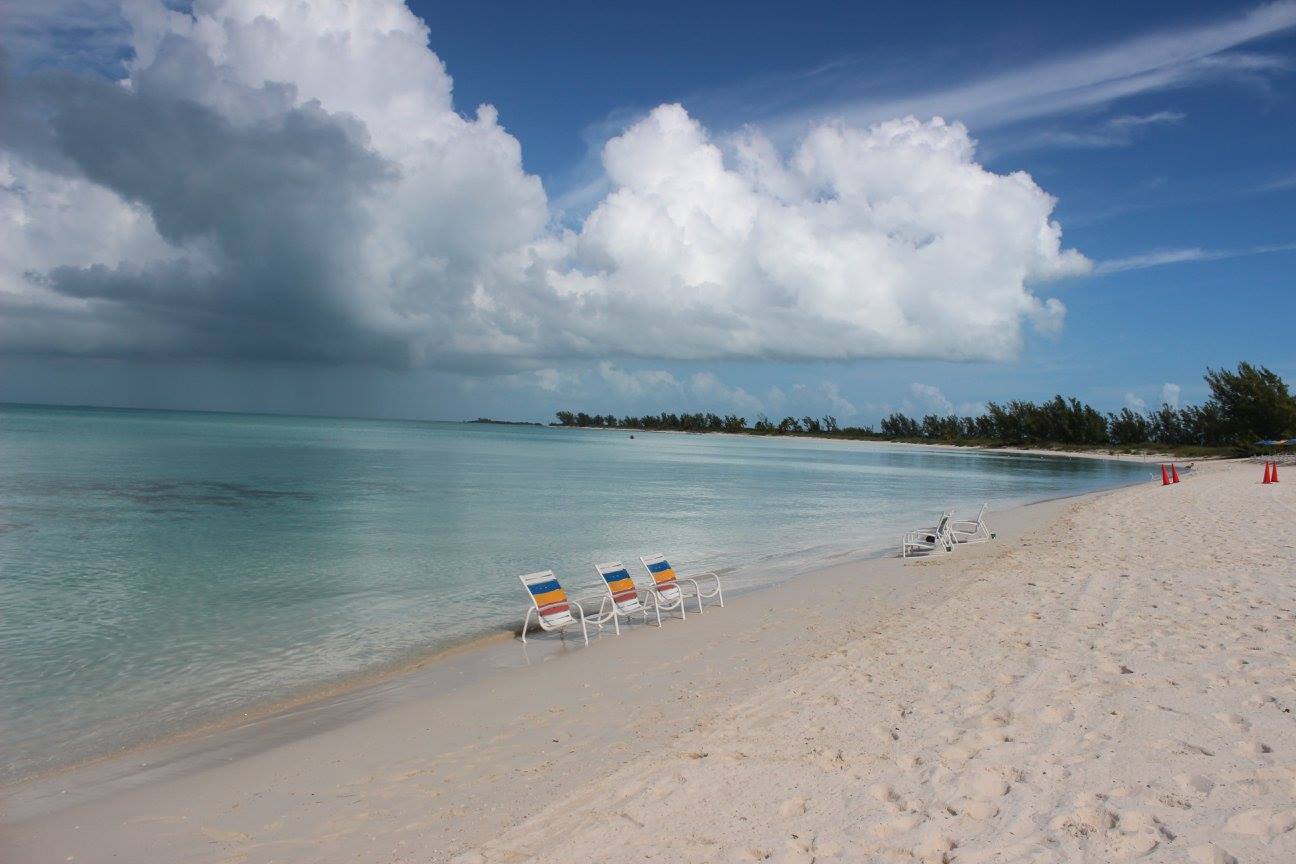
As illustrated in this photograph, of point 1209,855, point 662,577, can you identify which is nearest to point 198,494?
point 662,577

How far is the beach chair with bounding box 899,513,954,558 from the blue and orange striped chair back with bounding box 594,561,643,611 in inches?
306

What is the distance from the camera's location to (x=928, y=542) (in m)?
17.0

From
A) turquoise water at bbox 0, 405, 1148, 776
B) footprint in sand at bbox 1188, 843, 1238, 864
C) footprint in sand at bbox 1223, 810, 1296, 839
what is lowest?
turquoise water at bbox 0, 405, 1148, 776

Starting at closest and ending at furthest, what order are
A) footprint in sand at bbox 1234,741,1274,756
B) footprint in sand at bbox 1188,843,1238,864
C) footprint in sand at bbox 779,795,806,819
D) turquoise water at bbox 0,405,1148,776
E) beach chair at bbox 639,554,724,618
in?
footprint in sand at bbox 1188,843,1238,864 < footprint in sand at bbox 779,795,806,819 < footprint in sand at bbox 1234,741,1274,756 < turquoise water at bbox 0,405,1148,776 < beach chair at bbox 639,554,724,618

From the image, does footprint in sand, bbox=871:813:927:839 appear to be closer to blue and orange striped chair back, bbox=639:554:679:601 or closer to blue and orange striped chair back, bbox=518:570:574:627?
blue and orange striped chair back, bbox=518:570:574:627

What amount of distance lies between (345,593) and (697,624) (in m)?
6.92

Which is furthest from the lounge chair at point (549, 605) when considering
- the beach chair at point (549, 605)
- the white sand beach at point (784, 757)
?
the white sand beach at point (784, 757)

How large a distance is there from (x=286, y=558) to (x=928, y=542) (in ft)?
47.5

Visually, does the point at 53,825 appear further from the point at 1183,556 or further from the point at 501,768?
A: the point at 1183,556

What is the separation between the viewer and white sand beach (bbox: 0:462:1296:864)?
429 cm

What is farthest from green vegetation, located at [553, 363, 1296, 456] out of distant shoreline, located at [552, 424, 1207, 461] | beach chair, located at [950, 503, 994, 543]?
beach chair, located at [950, 503, 994, 543]

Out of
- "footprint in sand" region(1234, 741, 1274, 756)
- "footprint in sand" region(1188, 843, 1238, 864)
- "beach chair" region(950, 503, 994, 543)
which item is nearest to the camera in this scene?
"footprint in sand" region(1188, 843, 1238, 864)

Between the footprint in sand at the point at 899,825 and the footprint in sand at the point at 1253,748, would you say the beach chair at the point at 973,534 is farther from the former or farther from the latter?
the footprint in sand at the point at 899,825

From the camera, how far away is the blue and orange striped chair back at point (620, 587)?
10852 mm
